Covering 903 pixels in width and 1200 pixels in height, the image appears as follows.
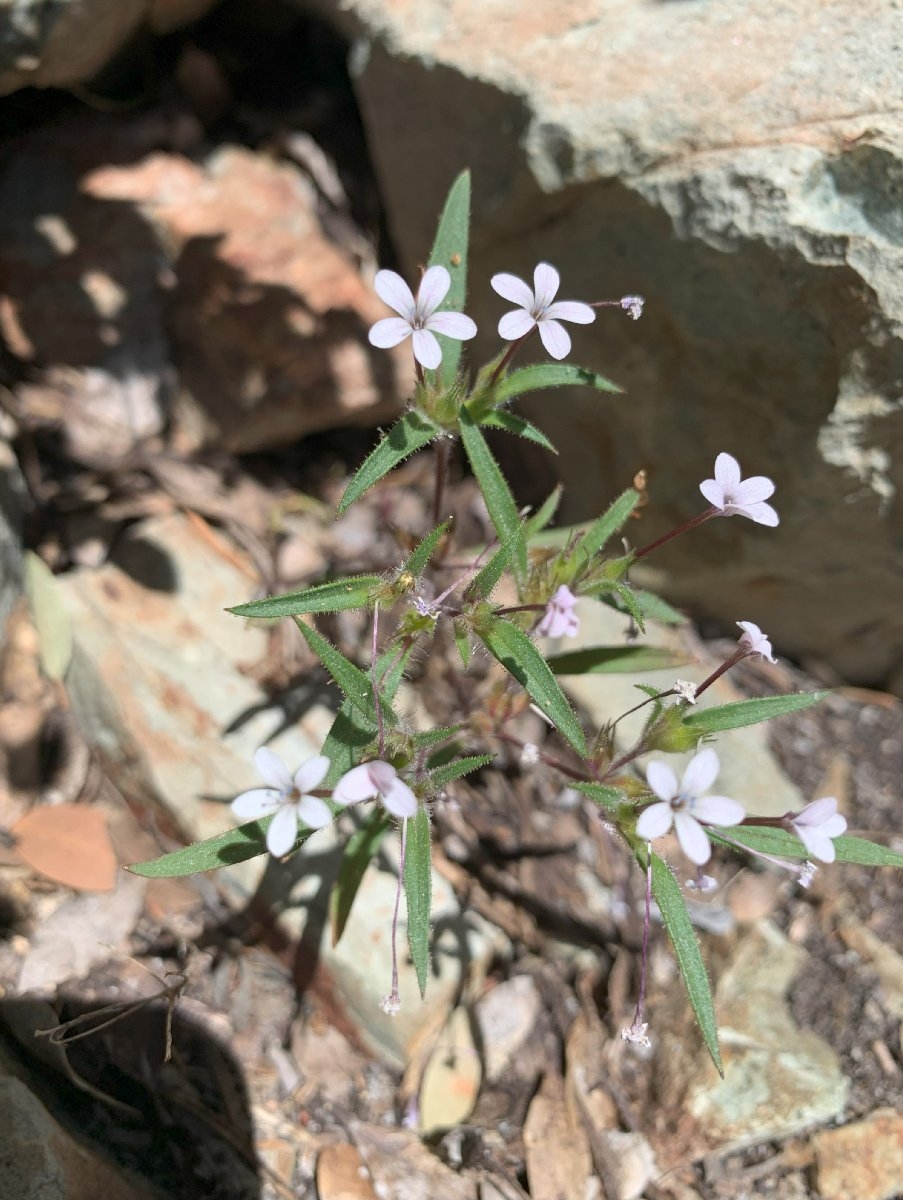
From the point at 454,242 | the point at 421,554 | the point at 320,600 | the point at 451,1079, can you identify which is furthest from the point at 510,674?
the point at 451,1079

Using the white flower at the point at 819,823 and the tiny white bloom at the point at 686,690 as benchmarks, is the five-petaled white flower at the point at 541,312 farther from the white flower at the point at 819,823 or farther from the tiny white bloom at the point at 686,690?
the white flower at the point at 819,823

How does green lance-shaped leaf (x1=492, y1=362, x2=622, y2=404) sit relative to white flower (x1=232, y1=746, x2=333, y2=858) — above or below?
above

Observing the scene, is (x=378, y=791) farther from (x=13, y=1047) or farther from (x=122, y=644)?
(x=122, y=644)

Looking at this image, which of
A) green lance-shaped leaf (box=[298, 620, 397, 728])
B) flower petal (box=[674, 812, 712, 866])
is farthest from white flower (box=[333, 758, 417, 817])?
flower petal (box=[674, 812, 712, 866])

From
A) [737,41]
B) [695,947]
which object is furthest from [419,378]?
[695,947]

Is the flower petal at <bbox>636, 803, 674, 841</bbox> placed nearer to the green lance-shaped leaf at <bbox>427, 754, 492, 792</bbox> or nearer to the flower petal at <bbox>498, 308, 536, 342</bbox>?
the green lance-shaped leaf at <bbox>427, 754, 492, 792</bbox>

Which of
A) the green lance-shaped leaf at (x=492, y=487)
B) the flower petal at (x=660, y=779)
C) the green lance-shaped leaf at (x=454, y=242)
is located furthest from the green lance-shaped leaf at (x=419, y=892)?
Answer: the green lance-shaped leaf at (x=454, y=242)
